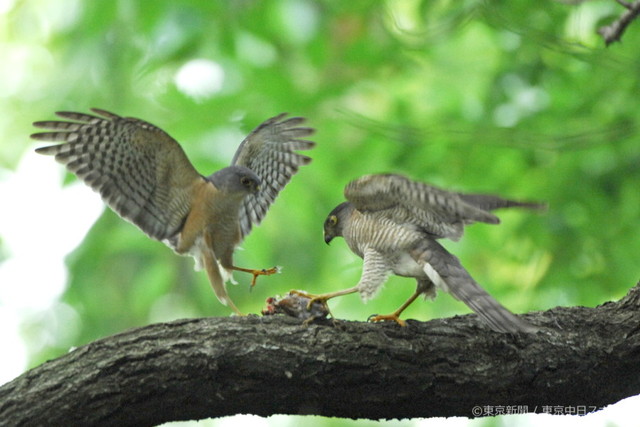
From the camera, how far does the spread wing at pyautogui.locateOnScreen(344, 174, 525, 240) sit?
159 inches

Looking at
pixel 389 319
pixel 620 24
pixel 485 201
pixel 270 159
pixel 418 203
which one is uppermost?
pixel 270 159

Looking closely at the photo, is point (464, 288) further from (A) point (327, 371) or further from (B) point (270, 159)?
(B) point (270, 159)

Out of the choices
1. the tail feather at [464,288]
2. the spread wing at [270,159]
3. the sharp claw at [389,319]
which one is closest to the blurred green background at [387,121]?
the spread wing at [270,159]

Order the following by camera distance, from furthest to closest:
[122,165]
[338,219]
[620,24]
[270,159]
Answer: [270,159] < [338,219] < [122,165] < [620,24]

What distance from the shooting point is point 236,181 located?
5.14 metres

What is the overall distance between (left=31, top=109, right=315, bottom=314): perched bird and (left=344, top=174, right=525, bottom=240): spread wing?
0.85 metres

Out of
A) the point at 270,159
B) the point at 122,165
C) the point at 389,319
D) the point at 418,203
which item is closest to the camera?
the point at 389,319

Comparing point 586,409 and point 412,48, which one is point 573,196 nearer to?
point 412,48

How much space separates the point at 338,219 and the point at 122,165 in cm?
149

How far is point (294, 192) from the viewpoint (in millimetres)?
6836

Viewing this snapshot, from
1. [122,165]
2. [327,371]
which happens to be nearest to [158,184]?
[122,165]

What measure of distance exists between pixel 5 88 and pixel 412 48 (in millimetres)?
6027

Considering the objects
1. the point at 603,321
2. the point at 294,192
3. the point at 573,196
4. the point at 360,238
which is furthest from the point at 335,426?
the point at 603,321

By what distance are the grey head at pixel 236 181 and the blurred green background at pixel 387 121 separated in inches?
45.6
